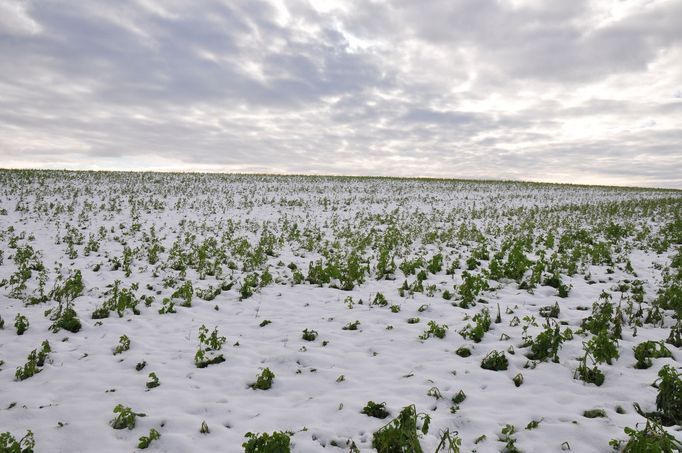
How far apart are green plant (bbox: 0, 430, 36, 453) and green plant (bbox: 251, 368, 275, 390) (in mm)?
2580

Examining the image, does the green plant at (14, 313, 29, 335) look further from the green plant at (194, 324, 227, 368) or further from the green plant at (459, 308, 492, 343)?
the green plant at (459, 308, 492, 343)

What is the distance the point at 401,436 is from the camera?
13.5ft

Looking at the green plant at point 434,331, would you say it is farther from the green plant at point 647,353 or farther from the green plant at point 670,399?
the green plant at point 670,399

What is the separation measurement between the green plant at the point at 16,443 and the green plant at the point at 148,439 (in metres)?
1.07

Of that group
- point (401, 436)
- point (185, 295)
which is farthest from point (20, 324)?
point (401, 436)

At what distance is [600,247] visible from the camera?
13.3 m

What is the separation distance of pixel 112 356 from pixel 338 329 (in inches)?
160

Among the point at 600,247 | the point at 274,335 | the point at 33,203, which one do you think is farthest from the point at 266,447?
the point at 33,203

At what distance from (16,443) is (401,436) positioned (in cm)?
401

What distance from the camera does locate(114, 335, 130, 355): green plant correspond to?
6727mm

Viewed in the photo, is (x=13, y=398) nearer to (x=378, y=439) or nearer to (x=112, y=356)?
(x=112, y=356)

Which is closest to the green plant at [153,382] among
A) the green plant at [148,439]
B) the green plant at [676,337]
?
the green plant at [148,439]

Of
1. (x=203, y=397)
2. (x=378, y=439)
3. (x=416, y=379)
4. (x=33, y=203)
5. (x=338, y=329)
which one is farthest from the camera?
(x=33, y=203)

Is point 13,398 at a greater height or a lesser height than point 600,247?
lesser
